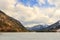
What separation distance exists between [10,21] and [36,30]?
841cm

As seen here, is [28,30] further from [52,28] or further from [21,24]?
[52,28]

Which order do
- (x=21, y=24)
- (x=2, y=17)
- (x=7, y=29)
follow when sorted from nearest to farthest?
(x=21, y=24)
(x=7, y=29)
(x=2, y=17)

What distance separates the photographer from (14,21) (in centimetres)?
5028

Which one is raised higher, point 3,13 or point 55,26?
point 3,13

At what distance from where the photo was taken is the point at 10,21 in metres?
52.7

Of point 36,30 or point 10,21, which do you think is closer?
point 36,30

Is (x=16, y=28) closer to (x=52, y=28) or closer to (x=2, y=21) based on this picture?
(x=2, y=21)

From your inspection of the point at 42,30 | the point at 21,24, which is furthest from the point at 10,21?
the point at 42,30

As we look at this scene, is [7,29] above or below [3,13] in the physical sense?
below

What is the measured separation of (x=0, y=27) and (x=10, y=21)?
13.1 ft

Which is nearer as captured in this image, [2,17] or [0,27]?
[0,27]

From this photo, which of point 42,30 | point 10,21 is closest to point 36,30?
point 42,30

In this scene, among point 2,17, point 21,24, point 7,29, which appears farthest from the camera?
point 2,17

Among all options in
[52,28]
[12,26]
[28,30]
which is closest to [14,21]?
[12,26]
